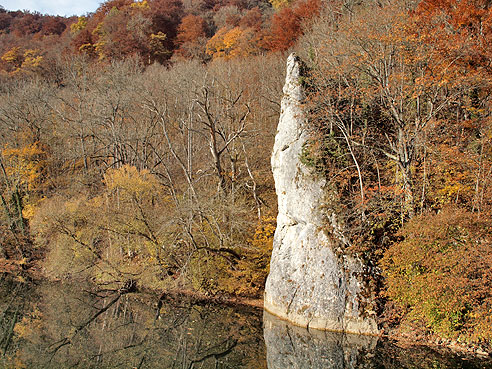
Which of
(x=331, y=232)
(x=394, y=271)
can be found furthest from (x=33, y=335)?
(x=394, y=271)

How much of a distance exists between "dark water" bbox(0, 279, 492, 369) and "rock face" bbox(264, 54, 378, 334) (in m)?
0.63

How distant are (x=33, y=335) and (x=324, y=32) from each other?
815 inches

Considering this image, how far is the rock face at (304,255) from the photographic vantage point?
14.7m

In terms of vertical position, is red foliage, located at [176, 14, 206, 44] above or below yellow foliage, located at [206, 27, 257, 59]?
above

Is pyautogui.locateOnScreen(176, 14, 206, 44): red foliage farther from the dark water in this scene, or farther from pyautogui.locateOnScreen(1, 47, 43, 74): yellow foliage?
the dark water

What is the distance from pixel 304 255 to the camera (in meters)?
16.0

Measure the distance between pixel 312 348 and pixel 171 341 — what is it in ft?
16.5

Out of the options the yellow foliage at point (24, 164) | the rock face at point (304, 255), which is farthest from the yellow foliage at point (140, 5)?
the rock face at point (304, 255)

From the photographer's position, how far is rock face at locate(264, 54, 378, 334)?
48.2 ft

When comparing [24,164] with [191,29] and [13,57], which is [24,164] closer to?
[13,57]

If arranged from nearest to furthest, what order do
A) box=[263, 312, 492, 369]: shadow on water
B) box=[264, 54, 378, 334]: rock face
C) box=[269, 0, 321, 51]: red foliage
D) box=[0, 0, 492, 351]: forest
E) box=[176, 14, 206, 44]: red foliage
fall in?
box=[263, 312, 492, 369]: shadow on water < box=[0, 0, 492, 351]: forest < box=[264, 54, 378, 334]: rock face < box=[269, 0, 321, 51]: red foliage < box=[176, 14, 206, 44]: red foliage

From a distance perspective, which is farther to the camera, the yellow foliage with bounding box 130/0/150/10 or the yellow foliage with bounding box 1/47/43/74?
the yellow foliage with bounding box 130/0/150/10

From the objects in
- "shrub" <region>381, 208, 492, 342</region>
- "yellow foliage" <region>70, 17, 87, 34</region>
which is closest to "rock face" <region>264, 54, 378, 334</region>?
"shrub" <region>381, 208, 492, 342</region>

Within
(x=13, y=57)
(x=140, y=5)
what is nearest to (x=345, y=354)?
(x=13, y=57)
